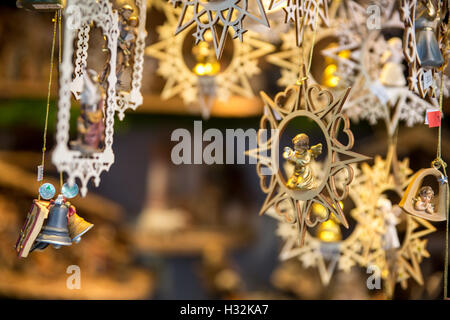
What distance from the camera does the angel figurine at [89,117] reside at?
1.11 metres

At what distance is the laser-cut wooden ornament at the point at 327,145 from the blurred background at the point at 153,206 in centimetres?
99

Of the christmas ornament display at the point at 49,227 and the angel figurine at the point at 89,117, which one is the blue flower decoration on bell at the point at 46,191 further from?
the angel figurine at the point at 89,117

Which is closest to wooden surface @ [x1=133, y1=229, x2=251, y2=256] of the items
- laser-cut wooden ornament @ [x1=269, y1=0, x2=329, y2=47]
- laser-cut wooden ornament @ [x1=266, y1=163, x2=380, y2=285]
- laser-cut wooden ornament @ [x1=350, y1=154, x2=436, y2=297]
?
laser-cut wooden ornament @ [x1=266, y1=163, x2=380, y2=285]

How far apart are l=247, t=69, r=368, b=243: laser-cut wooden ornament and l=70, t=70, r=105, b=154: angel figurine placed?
0.45m

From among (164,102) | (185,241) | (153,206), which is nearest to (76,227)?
(164,102)

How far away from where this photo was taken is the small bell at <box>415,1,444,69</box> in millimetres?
1285

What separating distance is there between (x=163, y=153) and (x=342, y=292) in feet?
5.00

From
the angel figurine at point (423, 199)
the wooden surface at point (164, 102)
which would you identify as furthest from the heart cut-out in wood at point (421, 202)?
the wooden surface at point (164, 102)

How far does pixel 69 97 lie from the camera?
3.51 feet

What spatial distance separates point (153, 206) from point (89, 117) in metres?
2.30

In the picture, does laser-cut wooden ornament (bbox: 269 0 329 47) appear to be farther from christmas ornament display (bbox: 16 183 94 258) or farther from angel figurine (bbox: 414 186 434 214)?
christmas ornament display (bbox: 16 183 94 258)

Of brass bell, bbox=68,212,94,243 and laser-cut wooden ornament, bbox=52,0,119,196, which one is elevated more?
laser-cut wooden ornament, bbox=52,0,119,196

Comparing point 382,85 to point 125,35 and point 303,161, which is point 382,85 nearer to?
point 303,161
